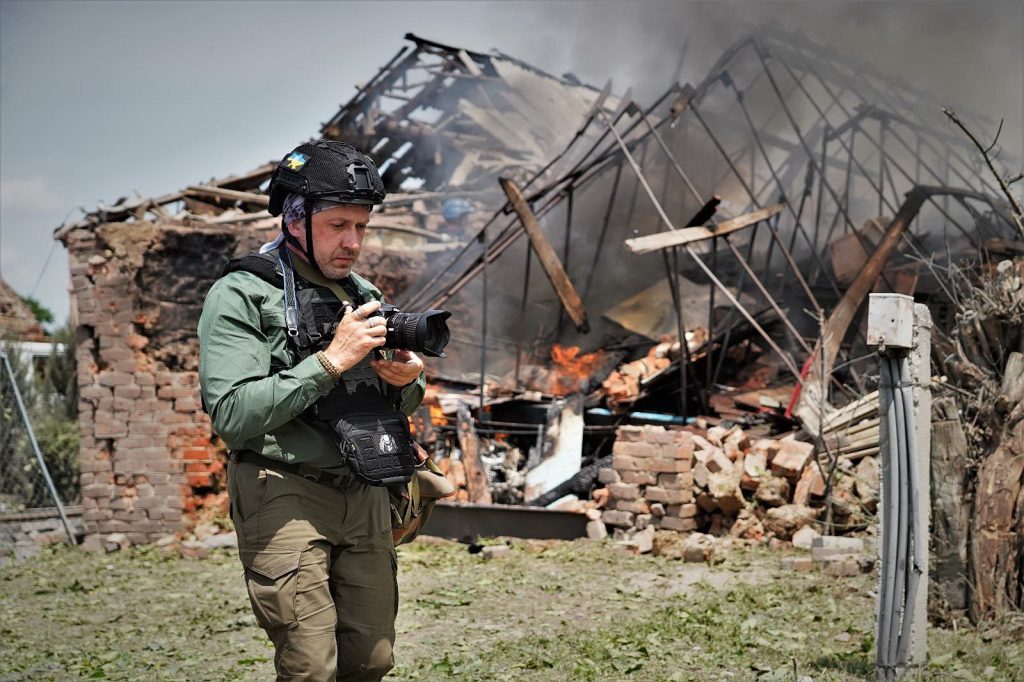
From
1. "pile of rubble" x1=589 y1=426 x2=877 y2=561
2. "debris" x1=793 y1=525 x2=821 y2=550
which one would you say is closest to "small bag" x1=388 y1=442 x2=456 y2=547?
"pile of rubble" x1=589 y1=426 x2=877 y2=561

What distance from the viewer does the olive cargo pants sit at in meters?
2.69

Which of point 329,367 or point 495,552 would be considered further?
point 495,552

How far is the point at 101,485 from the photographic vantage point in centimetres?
957

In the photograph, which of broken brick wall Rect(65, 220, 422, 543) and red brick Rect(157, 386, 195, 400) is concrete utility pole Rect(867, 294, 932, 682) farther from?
red brick Rect(157, 386, 195, 400)

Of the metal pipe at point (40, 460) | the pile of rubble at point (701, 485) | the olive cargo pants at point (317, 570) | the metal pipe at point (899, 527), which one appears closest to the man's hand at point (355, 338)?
the olive cargo pants at point (317, 570)

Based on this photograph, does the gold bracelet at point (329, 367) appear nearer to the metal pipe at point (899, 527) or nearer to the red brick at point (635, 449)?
the metal pipe at point (899, 527)

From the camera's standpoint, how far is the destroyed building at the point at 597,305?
939cm

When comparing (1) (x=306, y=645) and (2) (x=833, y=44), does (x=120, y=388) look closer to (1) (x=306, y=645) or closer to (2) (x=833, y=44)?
(1) (x=306, y=645)

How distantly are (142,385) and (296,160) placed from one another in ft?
24.2

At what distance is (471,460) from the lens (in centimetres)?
946

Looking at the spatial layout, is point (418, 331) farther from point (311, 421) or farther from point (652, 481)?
point (652, 481)

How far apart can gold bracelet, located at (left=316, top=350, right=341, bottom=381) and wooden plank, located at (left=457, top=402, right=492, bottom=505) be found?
6.54 meters

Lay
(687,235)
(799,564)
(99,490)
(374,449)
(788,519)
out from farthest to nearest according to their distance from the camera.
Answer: (99,490)
(687,235)
(788,519)
(799,564)
(374,449)

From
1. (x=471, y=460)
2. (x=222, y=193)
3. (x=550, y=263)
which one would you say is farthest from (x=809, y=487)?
(x=222, y=193)
